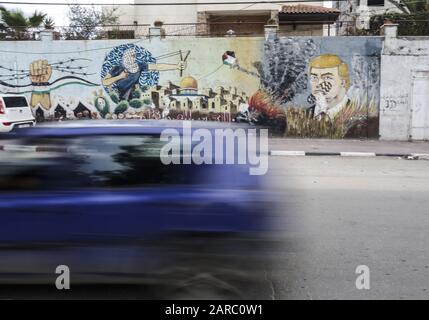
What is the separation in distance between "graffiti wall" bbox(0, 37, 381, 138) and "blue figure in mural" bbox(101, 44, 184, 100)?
0.13 ft

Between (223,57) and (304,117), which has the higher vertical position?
(223,57)

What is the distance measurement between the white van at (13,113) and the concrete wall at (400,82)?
12.4m

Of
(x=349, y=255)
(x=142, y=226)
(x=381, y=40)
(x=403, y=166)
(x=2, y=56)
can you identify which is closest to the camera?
(x=142, y=226)

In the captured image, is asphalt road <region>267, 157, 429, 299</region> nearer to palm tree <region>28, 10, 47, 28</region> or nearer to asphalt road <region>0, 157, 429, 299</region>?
asphalt road <region>0, 157, 429, 299</region>

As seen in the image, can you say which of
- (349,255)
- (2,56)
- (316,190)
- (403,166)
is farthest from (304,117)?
(349,255)

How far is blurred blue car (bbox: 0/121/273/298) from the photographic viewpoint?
3.74 metres

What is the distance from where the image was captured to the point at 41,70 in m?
19.8

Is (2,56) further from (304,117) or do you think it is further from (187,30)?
(304,117)

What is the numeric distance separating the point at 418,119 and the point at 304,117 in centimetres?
412

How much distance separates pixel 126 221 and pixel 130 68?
1649 centimetres
